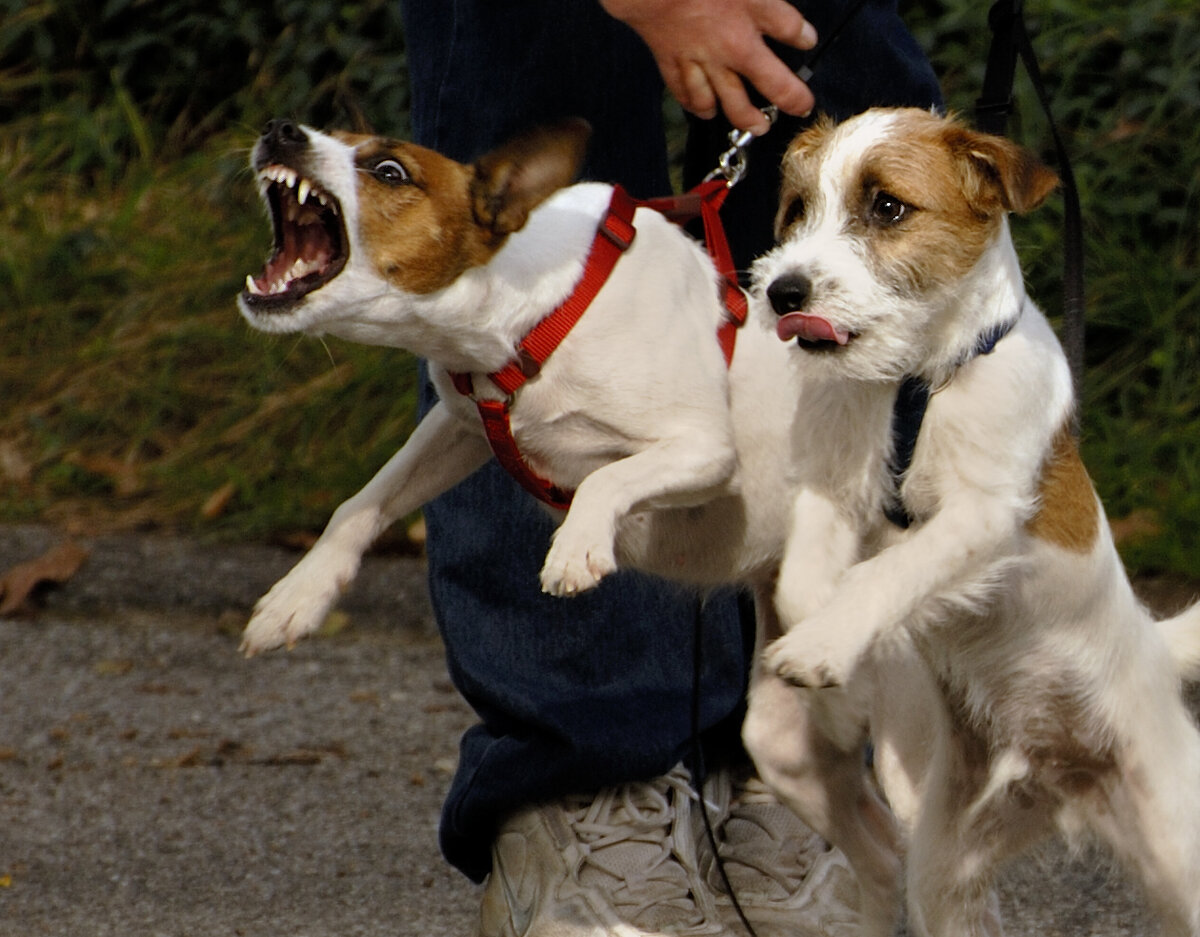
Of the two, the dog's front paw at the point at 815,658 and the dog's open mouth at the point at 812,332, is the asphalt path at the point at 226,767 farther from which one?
the dog's open mouth at the point at 812,332

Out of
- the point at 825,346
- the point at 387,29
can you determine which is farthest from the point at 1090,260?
the point at 825,346

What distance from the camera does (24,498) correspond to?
636cm

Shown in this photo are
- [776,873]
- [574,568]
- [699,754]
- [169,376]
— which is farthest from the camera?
[169,376]

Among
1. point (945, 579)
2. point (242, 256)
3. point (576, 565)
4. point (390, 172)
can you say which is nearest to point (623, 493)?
point (576, 565)

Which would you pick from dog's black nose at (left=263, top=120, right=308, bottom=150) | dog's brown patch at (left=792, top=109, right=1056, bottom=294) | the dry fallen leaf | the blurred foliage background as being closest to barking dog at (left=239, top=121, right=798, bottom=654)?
dog's black nose at (left=263, top=120, right=308, bottom=150)

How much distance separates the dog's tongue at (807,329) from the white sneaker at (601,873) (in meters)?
1.07

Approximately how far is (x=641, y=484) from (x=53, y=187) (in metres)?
5.86

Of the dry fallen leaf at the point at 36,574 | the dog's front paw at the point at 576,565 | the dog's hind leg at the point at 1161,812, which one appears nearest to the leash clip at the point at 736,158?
the dog's front paw at the point at 576,565

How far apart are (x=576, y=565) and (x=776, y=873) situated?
106cm

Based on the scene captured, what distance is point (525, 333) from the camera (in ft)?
8.87

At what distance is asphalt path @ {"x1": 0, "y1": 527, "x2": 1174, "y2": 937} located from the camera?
336 cm

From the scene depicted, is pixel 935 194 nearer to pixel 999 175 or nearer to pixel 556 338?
pixel 999 175

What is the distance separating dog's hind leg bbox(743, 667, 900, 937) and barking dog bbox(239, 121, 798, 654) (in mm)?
228

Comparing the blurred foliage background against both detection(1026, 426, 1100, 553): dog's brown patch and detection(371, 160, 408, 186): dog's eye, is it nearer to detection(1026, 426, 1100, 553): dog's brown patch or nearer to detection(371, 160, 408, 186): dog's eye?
detection(371, 160, 408, 186): dog's eye
